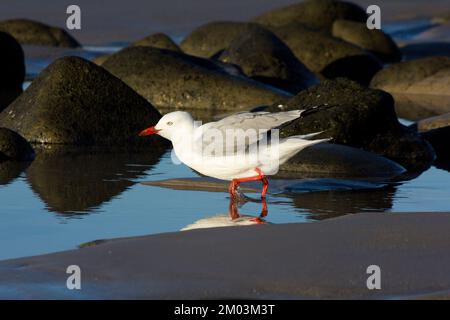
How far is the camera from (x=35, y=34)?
23969 mm

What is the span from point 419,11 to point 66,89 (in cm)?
2297

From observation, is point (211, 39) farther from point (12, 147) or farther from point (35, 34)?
point (12, 147)

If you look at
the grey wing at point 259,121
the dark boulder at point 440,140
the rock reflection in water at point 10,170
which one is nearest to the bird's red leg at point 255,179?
the grey wing at point 259,121

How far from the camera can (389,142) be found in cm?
1180

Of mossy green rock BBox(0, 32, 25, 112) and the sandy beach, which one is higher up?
mossy green rock BBox(0, 32, 25, 112)

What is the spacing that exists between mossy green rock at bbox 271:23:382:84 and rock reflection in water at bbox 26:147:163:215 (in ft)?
34.3

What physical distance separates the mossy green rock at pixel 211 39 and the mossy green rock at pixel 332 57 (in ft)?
6.05

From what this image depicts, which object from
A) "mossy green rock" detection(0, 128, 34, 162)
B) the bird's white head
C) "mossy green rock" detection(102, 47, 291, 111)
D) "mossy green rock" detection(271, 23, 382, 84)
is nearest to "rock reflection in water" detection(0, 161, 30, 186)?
"mossy green rock" detection(0, 128, 34, 162)

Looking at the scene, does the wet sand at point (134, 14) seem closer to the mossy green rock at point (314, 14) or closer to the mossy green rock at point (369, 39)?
the mossy green rock at point (314, 14)

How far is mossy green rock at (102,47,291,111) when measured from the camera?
16.5 m

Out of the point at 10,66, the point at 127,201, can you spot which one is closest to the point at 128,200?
the point at 127,201

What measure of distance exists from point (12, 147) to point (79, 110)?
1.60m

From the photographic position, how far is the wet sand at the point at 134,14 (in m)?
26.7

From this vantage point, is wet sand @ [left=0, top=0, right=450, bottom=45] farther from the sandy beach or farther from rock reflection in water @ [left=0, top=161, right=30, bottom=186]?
rock reflection in water @ [left=0, top=161, right=30, bottom=186]
